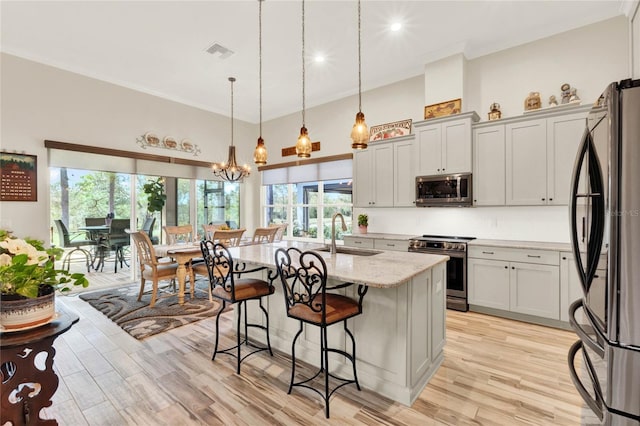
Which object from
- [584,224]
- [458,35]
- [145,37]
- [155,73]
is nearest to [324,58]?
[458,35]

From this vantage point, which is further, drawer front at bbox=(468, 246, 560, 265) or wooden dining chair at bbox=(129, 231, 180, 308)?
wooden dining chair at bbox=(129, 231, 180, 308)

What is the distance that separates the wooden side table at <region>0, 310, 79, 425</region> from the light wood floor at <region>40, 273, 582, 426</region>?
454 mm

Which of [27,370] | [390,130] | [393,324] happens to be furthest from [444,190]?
[27,370]

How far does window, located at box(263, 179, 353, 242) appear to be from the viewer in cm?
583

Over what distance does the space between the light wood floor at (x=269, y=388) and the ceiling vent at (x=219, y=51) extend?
368 cm

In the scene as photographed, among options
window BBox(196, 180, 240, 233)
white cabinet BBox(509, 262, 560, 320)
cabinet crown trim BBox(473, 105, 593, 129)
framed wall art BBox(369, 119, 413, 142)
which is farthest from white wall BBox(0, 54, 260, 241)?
white cabinet BBox(509, 262, 560, 320)

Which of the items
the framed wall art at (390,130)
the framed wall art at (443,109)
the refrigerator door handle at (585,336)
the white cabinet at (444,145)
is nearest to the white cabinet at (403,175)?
the white cabinet at (444,145)

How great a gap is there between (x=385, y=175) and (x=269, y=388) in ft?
11.7

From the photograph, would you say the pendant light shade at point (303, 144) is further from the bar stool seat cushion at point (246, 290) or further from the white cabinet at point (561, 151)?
the white cabinet at point (561, 151)

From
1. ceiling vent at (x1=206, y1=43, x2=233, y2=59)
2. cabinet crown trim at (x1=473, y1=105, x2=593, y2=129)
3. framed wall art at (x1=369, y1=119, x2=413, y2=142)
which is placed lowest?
cabinet crown trim at (x1=473, y1=105, x2=593, y2=129)

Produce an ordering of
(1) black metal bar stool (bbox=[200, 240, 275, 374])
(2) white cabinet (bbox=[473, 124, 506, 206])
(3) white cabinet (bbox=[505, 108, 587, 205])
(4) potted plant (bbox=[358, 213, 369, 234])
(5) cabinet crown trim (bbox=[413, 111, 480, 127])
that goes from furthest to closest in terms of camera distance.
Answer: (4) potted plant (bbox=[358, 213, 369, 234]) → (5) cabinet crown trim (bbox=[413, 111, 480, 127]) → (2) white cabinet (bbox=[473, 124, 506, 206]) → (3) white cabinet (bbox=[505, 108, 587, 205]) → (1) black metal bar stool (bbox=[200, 240, 275, 374])

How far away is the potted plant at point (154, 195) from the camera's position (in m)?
5.58

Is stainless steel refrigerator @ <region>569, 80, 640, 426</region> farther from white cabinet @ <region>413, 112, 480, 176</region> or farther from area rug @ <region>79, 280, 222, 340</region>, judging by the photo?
area rug @ <region>79, 280, 222, 340</region>

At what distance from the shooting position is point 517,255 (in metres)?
3.48
